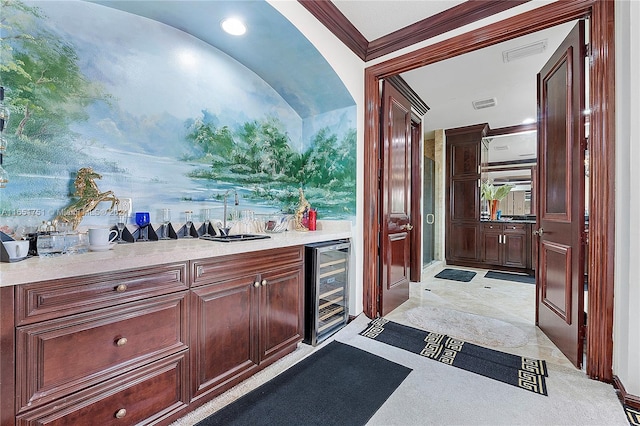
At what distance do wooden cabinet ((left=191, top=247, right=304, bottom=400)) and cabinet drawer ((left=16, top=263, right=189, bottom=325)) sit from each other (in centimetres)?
16

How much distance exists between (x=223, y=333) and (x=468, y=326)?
7.71 feet

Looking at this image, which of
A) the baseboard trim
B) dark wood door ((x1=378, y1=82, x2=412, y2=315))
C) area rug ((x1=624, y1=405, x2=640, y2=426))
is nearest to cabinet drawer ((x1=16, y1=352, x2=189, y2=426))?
dark wood door ((x1=378, y1=82, x2=412, y2=315))

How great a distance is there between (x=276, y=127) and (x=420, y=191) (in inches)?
101

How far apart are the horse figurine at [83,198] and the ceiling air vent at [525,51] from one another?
12.3 feet

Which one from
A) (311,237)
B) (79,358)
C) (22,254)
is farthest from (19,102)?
(311,237)

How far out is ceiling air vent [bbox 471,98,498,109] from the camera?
4.04m

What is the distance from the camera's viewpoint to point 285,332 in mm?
2043

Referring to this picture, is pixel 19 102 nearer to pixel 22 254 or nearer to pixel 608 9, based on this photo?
pixel 22 254

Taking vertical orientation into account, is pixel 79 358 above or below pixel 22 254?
below

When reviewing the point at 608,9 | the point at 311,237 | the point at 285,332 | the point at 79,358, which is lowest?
the point at 285,332

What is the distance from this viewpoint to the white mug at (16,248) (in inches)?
41.4

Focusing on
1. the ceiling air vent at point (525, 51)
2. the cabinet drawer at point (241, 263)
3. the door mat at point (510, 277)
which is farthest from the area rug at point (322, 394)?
the door mat at point (510, 277)

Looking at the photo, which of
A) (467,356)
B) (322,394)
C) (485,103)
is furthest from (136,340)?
(485,103)

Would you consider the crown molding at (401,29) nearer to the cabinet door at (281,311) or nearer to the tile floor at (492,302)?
the cabinet door at (281,311)
